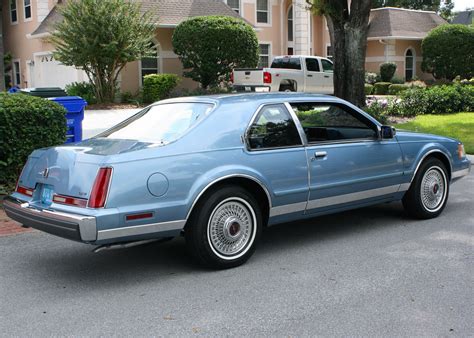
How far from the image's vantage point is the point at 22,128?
8203 millimetres

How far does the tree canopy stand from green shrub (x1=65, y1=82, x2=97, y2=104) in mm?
423

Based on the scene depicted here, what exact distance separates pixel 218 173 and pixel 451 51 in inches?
1219

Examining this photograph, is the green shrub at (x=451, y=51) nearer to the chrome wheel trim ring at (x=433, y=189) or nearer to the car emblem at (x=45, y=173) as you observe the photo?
the chrome wheel trim ring at (x=433, y=189)

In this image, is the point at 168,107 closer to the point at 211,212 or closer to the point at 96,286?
the point at 211,212

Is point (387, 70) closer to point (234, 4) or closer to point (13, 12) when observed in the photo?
point (234, 4)

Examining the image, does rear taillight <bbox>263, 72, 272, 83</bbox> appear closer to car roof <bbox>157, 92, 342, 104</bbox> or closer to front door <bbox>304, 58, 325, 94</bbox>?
front door <bbox>304, 58, 325, 94</bbox>

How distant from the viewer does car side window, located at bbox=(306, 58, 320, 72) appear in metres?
25.2

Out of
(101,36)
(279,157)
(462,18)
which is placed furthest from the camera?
(462,18)

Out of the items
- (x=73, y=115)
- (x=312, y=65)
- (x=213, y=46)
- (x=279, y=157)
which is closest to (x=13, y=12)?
(x=213, y=46)

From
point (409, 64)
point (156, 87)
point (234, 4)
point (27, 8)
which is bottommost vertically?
point (156, 87)

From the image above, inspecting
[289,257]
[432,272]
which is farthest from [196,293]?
[432,272]

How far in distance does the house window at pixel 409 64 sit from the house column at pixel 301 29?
9.17 metres

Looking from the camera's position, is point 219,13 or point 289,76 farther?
point 219,13

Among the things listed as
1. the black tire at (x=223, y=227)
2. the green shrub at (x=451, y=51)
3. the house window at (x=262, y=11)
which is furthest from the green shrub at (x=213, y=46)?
the black tire at (x=223, y=227)
